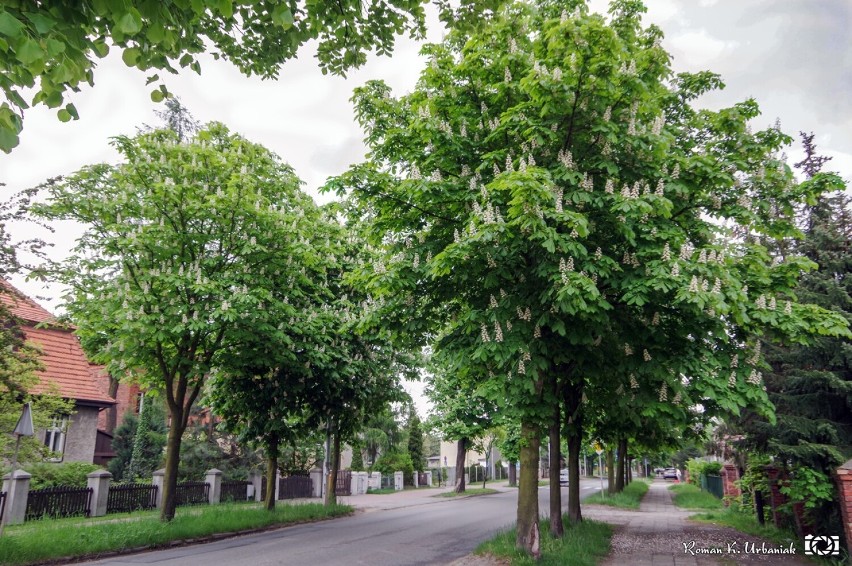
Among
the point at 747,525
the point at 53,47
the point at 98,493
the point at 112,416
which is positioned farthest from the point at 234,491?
the point at 53,47

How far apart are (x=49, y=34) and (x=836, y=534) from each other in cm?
1466

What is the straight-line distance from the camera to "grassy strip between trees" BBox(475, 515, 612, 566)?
30.8 ft

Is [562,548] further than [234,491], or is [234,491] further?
[234,491]

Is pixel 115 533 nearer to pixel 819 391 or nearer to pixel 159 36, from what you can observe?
pixel 159 36

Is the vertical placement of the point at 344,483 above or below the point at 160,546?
below

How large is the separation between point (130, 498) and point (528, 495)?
599 inches

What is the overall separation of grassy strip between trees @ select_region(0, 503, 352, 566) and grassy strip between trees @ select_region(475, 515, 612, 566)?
7.43m

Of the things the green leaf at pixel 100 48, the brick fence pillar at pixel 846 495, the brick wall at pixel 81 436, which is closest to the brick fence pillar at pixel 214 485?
the brick wall at pixel 81 436

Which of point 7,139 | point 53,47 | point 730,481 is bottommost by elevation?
point 730,481

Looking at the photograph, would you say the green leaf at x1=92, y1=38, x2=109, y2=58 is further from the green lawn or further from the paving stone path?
the green lawn

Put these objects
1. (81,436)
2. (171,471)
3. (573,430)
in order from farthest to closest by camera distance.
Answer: (81,436)
(171,471)
(573,430)

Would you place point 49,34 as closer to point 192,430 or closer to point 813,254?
point 813,254

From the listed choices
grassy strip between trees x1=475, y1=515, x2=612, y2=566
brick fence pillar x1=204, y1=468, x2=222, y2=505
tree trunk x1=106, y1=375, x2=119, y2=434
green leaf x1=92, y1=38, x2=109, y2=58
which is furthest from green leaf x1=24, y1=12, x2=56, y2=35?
tree trunk x1=106, y1=375, x2=119, y2=434

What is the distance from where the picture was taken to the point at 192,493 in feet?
70.7
